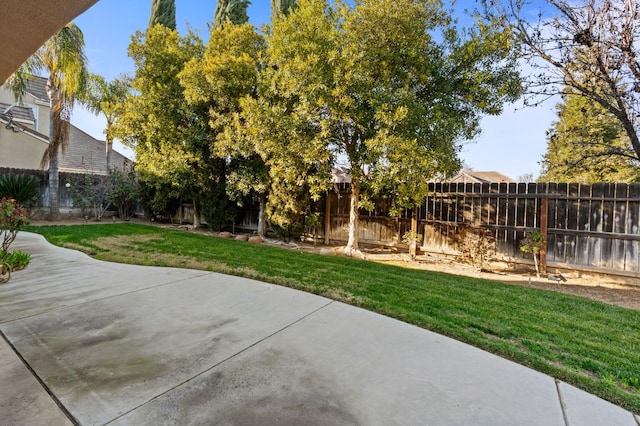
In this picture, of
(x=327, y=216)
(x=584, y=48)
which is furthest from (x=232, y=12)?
(x=584, y=48)

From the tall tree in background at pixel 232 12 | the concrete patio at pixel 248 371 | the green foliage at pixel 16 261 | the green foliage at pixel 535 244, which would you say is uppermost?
the tall tree in background at pixel 232 12

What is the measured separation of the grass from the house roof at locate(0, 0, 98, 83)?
3700mm

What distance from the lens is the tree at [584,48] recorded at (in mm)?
6383

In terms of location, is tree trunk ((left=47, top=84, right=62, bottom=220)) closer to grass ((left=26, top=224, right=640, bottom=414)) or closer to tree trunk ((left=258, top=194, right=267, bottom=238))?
grass ((left=26, top=224, right=640, bottom=414))

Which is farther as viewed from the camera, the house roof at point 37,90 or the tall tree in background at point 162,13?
the house roof at point 37,90

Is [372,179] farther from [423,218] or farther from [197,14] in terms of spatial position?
[197,14]

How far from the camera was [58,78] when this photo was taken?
10.7m

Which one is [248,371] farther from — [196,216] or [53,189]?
[53,189]

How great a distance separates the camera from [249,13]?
13.4 m

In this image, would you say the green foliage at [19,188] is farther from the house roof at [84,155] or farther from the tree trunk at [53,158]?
the house roof at [84,155]

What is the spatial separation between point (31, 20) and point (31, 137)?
16301 millimetres

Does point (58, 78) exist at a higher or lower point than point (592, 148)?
higher

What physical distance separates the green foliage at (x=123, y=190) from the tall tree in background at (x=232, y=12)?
Answer: 23.5ft

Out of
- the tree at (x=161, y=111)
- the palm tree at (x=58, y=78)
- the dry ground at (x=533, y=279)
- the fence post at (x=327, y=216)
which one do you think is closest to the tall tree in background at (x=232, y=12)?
the tree at (x=161, y=111)
